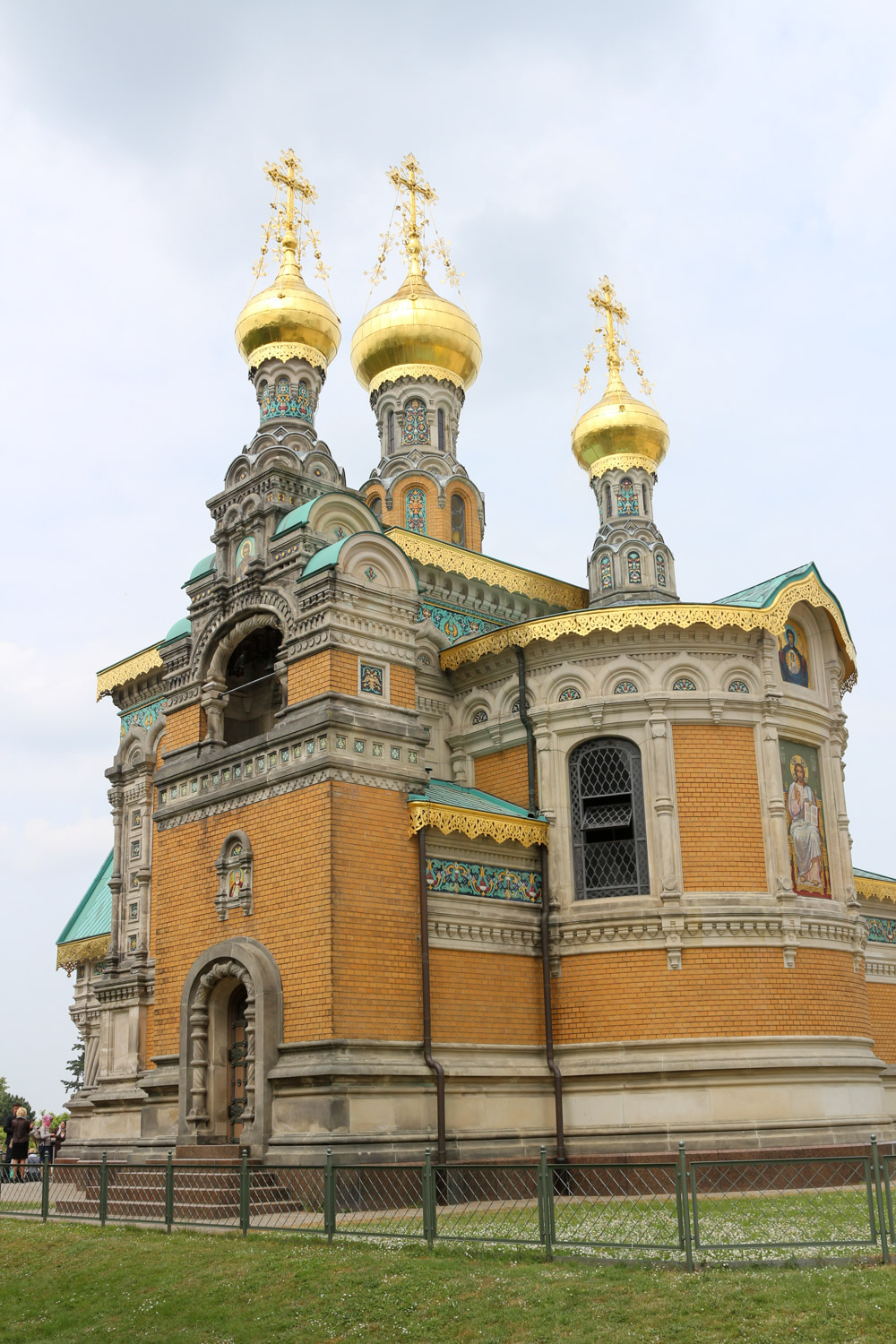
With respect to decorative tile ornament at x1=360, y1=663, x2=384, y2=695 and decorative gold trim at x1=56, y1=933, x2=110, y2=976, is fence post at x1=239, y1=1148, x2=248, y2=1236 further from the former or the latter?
decorative gold trim at x1=56, y1=933, x2=110, y2=976

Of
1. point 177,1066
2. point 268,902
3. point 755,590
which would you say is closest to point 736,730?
point 755,590

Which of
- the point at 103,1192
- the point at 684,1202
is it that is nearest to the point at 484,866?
the point at 103,1192

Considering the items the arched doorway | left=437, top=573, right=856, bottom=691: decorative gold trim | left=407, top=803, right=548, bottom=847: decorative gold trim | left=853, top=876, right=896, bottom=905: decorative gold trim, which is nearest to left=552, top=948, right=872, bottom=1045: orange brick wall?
left=407, top=803, right=548, bottom=847: decorative gold trim

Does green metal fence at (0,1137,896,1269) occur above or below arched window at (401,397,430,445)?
below

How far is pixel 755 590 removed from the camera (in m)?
15.8

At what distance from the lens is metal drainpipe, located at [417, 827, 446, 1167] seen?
41.4 ft

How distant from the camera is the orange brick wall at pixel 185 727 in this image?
15336mm

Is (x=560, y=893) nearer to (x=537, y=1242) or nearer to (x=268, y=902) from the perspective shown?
(x=268, y=902)

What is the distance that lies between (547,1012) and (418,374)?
36.7 feet

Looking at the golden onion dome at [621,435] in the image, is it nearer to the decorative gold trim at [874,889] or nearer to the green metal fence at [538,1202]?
the decorative gold trim at [874,889]

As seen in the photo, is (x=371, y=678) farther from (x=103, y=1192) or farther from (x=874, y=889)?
(x=874, y=889)

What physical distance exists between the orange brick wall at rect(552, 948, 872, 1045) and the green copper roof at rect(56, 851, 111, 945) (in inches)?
387

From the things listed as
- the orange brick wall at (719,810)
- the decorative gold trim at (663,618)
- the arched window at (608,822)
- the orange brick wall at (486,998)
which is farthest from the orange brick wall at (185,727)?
the orange brick wall at (719,810)

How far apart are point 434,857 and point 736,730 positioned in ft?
12.4
